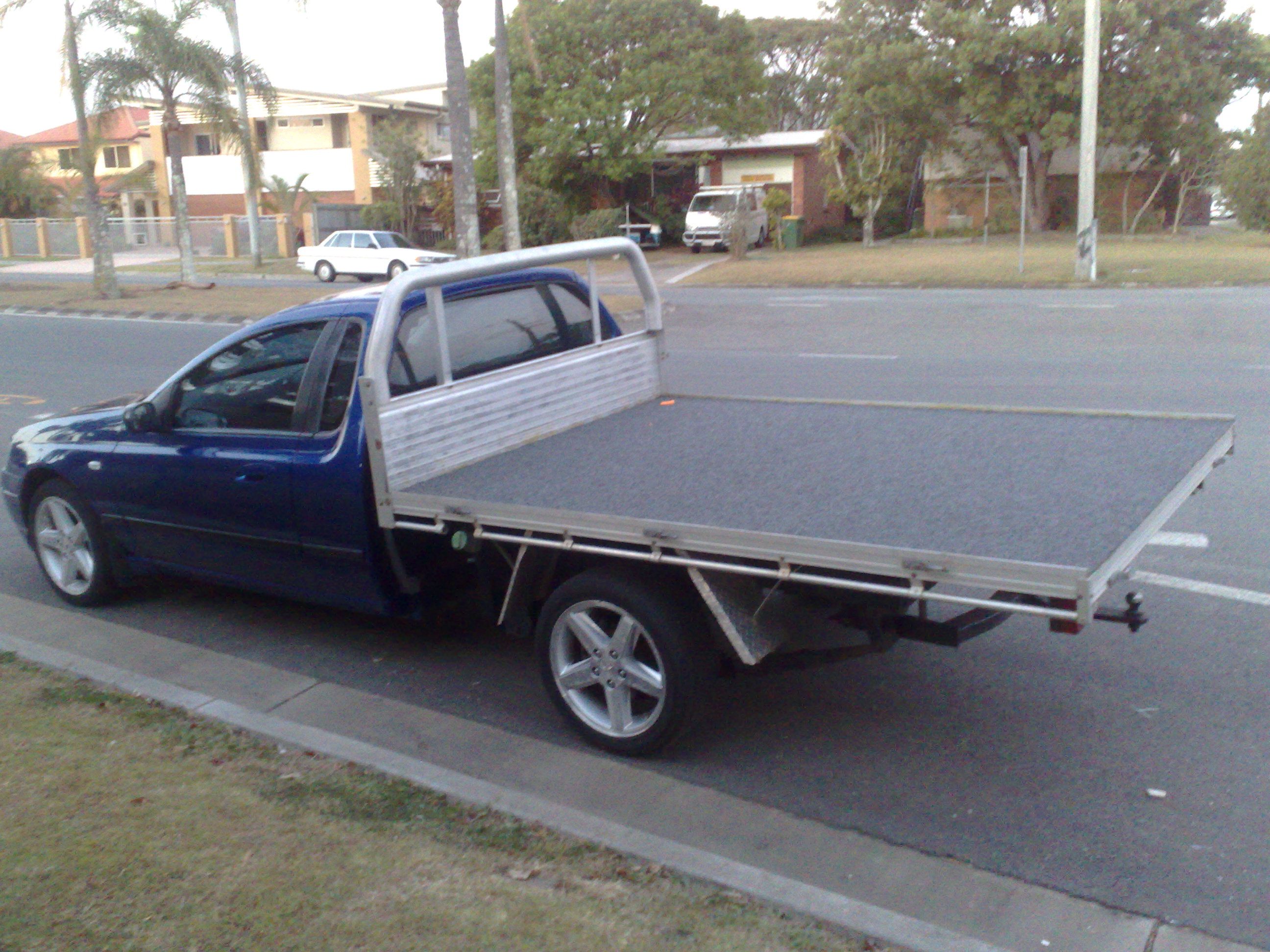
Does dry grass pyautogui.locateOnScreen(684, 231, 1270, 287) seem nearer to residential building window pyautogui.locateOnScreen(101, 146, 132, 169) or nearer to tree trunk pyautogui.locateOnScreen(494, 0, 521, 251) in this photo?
tree trunk pyautogui.locateOnScreen(494, 0, 521, 251)

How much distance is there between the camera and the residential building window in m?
63.9

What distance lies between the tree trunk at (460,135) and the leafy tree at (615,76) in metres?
19.4

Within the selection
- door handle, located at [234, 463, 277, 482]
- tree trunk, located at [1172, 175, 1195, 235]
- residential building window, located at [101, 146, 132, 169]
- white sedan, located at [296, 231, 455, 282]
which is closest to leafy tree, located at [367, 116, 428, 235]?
white sedan, located at [296, 231, 455, 282]

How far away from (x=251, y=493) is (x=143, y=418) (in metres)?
0.88

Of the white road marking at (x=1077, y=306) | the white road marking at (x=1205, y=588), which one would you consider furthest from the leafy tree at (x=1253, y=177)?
the white road marking at (x=1205, y=588)

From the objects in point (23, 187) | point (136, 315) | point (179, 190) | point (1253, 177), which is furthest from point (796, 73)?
point (136, 315)

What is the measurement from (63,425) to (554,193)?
1433 inches

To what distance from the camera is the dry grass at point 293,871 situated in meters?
3.19

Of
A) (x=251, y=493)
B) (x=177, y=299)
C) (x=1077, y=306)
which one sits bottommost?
(x=1077, y=306)

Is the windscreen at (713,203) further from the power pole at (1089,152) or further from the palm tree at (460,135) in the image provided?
the palm tree at (460,135)

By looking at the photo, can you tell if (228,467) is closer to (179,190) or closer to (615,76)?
(179,190)

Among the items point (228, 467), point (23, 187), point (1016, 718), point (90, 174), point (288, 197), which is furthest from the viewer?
point (23, 187)

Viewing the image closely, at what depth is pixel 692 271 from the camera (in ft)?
107

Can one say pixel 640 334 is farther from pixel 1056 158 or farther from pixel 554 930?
pixel 1056 158
